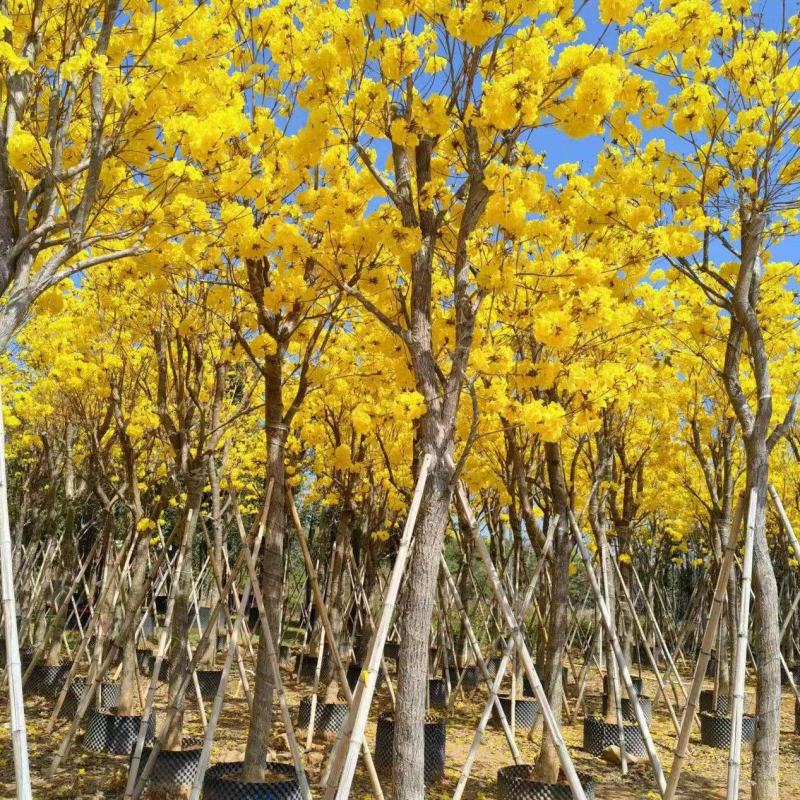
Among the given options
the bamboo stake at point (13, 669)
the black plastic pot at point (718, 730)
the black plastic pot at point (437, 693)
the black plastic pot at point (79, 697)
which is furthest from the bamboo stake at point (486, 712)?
the black plastic pot at point (79, 697)

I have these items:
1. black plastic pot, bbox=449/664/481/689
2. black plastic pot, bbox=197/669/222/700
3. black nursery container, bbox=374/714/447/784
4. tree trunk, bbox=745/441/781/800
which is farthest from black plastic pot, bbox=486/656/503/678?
tree trunk, bbox=745/441/781/800

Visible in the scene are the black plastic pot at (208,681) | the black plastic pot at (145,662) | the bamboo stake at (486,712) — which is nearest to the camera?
the bamboo stake at (486,712)

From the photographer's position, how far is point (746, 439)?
5812 mm

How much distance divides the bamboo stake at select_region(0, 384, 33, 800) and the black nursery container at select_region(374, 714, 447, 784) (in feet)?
14.6

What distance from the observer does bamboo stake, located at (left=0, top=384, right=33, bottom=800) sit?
10.6 ft

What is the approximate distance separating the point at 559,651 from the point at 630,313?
2936mm

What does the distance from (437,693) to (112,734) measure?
18.0 feet

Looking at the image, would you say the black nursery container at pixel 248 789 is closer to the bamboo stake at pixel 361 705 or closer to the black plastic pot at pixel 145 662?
the bamboo stake at pixel 361 705

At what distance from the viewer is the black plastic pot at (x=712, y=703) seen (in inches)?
442

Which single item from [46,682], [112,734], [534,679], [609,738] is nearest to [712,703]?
[609,738]

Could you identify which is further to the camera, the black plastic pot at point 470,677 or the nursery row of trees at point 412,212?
the black plastic pot at point 470,677

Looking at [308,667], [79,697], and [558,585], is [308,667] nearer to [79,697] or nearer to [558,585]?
[79,697]

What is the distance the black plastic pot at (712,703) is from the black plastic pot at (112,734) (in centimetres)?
776

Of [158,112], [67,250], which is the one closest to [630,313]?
[158,112]
